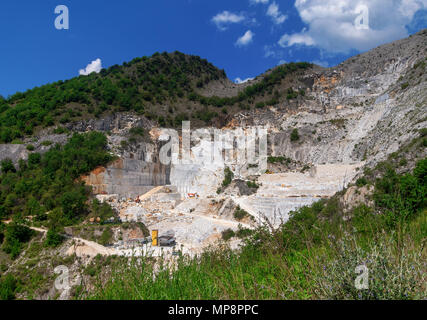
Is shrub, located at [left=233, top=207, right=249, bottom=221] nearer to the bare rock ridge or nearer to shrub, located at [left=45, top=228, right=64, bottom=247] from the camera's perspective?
the bare rock ridge

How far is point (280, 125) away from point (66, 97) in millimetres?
40257

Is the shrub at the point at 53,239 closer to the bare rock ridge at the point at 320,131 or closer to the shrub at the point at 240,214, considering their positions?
the bare rock ridge at the point at 320,131

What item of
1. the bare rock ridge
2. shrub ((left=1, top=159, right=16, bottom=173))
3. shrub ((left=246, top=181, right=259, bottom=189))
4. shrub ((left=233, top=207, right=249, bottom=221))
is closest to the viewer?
shrub ((left=233, top=207, right=249, bottom=221))

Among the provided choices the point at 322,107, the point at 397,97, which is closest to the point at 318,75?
the point at 322,107

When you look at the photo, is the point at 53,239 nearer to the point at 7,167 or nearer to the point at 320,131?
the point at 7,167

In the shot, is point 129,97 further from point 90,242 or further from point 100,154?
point 90,242

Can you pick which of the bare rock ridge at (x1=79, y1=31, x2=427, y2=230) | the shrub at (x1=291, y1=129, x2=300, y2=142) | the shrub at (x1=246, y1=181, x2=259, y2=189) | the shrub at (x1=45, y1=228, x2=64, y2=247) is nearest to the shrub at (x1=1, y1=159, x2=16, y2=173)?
the bare rock ridge at (x1=79, y1=31, x2=427, y2=230)

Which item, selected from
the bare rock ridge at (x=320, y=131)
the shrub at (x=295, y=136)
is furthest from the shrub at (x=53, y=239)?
the shrub at (x=295, y=136)

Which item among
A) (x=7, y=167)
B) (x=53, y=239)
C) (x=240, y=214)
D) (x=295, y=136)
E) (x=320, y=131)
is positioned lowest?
(x=53, y=239)

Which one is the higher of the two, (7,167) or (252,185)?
(7,167)

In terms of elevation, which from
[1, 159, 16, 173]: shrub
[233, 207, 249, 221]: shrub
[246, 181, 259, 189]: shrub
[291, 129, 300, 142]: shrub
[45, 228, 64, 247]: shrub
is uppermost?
[291, 129, 300, 142]: shrub

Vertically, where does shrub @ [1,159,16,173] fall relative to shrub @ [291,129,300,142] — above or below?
below

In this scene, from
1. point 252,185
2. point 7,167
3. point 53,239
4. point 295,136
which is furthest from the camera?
point 295,136

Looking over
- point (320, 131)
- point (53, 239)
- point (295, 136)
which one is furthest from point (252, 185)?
point (53, 239)
